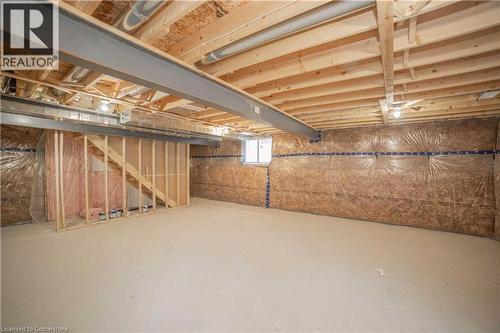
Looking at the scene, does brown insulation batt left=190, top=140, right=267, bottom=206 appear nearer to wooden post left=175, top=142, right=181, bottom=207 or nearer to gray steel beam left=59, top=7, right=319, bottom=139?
wooden post left=175, top=142, right=181, bottom=207

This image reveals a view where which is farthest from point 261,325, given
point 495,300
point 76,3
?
point 76,3

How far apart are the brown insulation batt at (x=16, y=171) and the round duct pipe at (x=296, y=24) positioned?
486 centimetres

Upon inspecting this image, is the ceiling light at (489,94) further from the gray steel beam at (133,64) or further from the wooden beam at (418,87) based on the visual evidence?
the gray steel beam at (133,64)

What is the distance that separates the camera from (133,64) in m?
1.43

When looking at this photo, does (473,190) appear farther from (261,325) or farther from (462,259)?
(261,325)

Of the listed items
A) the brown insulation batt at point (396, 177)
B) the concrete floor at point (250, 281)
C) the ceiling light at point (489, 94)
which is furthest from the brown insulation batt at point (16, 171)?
the ceiling light at point (489, 94)

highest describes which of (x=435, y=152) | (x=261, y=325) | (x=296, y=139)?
(x=296, y=139)

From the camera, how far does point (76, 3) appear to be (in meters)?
1.14

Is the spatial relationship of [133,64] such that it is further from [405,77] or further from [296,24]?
[405,77]

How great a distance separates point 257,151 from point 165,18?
5.18 m

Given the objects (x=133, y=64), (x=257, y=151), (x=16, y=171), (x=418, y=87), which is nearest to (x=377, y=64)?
(x=418, y=87)

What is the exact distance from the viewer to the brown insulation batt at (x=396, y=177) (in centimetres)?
350

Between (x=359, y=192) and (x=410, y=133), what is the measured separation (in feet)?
4.90

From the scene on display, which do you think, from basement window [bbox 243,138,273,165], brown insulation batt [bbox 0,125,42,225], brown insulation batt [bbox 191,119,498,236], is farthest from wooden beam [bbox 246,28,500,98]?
brown insulation batt [bbox 0,125,42,225]
